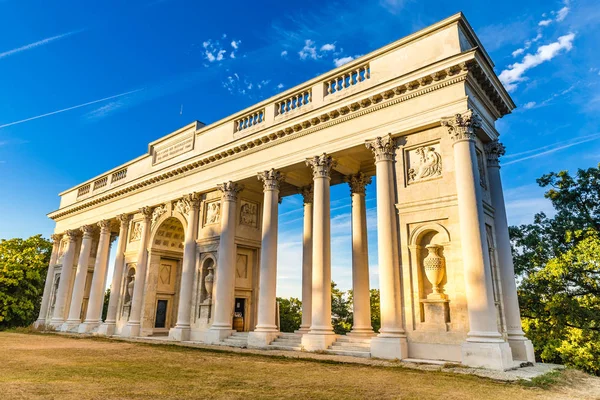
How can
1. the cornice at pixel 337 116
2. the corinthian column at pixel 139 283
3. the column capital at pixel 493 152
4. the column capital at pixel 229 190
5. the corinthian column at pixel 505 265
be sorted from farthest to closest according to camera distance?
the corinthian column at pixel 139 283
the column capital at pixel 229 190
the column capital at pixel 493 152
the cornice at pixel 337 116
the corinthian column at pixel 505 265

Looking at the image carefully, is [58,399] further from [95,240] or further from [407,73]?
[95,240]

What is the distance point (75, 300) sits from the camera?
3344 cm

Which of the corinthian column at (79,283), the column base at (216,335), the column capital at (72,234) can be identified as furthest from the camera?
the column capital at (72,234)

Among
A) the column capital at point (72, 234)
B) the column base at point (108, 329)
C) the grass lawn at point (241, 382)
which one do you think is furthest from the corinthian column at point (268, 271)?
the column capital at point (72, 234)

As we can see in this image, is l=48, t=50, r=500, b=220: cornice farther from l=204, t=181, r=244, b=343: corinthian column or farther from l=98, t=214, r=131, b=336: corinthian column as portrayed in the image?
l=98, t=214, r=131, b=336: corinthian column

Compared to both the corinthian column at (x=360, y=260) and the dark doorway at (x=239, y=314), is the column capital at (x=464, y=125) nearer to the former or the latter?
the corinthian column at (x=360, y=260)

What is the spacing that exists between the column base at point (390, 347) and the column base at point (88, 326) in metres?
24.6

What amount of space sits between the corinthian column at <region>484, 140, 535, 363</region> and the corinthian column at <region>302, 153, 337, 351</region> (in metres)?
7.10

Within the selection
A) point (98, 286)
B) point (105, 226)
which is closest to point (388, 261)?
point (98, 286)

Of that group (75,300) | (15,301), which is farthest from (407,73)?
(15,301)

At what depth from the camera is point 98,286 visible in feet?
104

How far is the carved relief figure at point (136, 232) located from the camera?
30.7 m

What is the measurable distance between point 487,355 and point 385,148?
8769mm

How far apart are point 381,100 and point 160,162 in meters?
18.3
